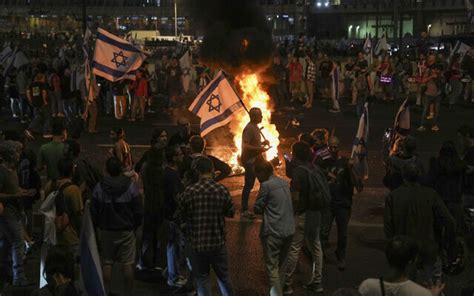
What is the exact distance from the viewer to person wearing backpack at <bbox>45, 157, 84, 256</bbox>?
646cm

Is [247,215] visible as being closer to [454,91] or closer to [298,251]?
[298,251]

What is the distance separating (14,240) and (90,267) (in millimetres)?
2554

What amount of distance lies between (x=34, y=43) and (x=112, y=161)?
45.2 metres

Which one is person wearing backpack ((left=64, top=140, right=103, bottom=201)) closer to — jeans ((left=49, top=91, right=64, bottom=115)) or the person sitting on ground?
the person sitting on ground

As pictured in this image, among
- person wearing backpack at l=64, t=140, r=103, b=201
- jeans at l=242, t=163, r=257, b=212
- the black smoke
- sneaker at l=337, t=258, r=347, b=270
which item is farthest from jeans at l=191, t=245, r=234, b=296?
the black smoke

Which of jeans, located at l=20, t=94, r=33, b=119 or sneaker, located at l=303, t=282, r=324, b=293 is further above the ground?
jeans, located at l=20, t=94, r=33, b=119

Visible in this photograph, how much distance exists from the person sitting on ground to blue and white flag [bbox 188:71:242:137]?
6193mm

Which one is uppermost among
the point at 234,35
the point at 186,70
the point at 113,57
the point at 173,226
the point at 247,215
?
the point at 234,35

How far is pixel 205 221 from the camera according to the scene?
6059 millimetres

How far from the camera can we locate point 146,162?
7.69 metres

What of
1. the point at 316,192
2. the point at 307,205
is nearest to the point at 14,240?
the point at 307,205

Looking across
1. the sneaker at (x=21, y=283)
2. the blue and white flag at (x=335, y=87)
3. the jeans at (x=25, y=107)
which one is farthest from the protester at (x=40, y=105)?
the sneaker at (x=21, y=283)

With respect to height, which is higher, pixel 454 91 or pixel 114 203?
pixel 454 91

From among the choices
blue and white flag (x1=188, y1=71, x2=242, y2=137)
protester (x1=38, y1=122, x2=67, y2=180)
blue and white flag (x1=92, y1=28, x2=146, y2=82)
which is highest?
blue and white flag (x1=92, y1=28, x2=146, y2=82)
